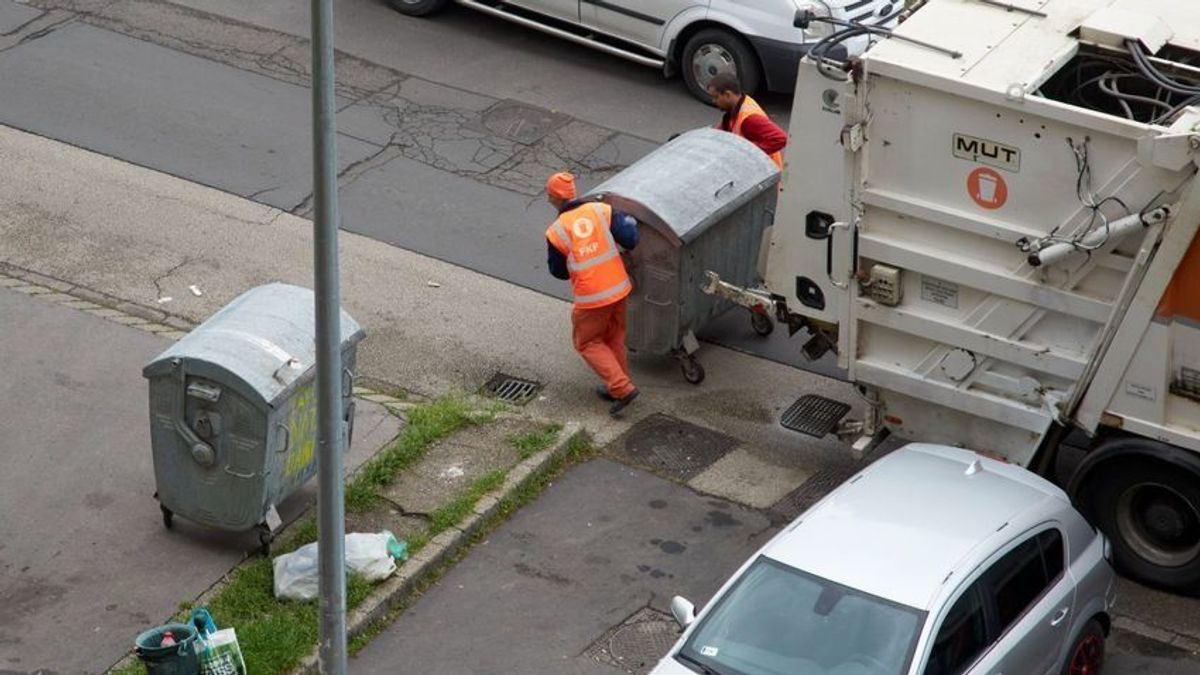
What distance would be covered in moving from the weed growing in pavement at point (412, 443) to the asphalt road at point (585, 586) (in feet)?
2.32

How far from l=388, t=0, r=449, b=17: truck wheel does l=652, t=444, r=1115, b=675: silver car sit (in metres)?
8.74

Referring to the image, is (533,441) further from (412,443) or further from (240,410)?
(240,410)

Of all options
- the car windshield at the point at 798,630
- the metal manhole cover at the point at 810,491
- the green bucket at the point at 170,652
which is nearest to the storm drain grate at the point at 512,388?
the metal manhole cover at the point at 810,491

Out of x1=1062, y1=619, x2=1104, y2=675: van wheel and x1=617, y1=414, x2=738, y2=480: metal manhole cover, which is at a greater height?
x1=1062, y1=619, x2=1104, y2=675: van wheel

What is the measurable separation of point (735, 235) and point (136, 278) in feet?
13.3

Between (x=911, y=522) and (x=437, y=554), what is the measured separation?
9.20 ft

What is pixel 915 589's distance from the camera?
8602 mm

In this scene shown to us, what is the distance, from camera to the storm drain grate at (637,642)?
32.8 ft

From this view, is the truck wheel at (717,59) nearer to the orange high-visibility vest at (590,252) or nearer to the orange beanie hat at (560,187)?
the orange beanie hat at (560,187)

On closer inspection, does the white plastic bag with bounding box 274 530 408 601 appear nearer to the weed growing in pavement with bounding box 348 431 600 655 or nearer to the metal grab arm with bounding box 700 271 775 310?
the weed growing in pavement with bounding box 348 431 600 655

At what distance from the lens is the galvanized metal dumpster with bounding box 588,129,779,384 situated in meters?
12.1

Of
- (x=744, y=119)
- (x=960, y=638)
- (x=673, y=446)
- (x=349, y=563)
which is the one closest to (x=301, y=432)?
(x=349, y=563)

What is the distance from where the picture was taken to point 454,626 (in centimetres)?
1028

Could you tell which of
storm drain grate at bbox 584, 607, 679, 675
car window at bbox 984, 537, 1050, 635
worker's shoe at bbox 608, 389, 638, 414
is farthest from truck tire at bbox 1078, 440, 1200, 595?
worker's shoe at bbox 608, 389, 638, 414
